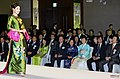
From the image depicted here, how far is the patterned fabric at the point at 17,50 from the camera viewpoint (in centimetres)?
507

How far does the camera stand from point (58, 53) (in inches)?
293

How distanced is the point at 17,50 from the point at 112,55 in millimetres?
2322

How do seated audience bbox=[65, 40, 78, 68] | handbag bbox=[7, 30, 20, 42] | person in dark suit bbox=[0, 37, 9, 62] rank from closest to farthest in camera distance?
handbag bbox=[7, 30, 20, 42], seated audience bbox=[65, 40, 78, 68], person in dark suit bbox=[0, 37, 9, 62]

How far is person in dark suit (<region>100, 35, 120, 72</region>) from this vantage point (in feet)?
21.6

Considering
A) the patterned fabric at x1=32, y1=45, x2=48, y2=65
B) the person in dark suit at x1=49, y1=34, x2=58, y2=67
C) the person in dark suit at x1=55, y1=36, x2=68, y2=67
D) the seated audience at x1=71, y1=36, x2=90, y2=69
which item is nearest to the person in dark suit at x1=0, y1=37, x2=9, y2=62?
the patterned fabric at x1=32, y1=45, x2=48, y2=65

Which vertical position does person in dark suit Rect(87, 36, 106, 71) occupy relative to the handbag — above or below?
below

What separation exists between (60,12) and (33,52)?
5439 mm

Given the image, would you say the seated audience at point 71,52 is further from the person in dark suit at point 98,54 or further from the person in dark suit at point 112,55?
the person in dark suit at point 112,55

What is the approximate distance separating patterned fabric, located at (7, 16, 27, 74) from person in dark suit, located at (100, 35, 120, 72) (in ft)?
6.97

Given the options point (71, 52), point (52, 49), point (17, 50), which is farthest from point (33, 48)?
point (17, 50)

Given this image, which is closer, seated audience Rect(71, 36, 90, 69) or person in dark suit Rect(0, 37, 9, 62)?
seated audience Rect(71, 36, 90, 69)

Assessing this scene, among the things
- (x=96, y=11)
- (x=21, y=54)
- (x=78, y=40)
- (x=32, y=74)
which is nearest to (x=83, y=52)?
(x=78, y=40)

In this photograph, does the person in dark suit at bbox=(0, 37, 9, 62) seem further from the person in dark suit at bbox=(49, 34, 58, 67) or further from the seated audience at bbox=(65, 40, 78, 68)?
the seated audience at bbox=(65, 40, 78, 68)

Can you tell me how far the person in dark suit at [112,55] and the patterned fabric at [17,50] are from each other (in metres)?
2.12
